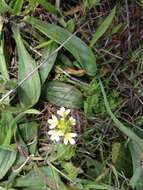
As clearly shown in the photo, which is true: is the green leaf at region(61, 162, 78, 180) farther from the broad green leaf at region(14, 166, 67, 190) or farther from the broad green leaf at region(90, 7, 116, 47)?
the broad green leaf at region(90, 7, 116, 47)

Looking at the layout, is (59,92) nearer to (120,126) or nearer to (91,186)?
(120,126)

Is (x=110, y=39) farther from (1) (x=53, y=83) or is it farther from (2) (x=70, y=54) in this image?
(1) (x=53, y=83)

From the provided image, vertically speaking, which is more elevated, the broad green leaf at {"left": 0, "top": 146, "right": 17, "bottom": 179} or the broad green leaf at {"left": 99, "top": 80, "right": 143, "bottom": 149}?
the broad green leaf at {"left": 99, "top": 80, "right": 143, "bottom": 149}

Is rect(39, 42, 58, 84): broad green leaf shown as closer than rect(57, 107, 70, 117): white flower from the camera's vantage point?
No

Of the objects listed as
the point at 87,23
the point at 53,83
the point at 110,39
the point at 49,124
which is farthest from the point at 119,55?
the point at 49,124

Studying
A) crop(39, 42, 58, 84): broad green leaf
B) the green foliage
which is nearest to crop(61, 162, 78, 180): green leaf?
the green foliage

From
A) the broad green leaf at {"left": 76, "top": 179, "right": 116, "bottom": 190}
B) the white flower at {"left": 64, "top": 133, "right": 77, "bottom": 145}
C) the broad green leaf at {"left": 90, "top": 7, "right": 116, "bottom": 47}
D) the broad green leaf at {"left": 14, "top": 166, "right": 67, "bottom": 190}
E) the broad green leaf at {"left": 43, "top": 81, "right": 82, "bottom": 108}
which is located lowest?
the broad green leaf at {"left": 76, "top": 179, "right": 116, "bottom": 190}
